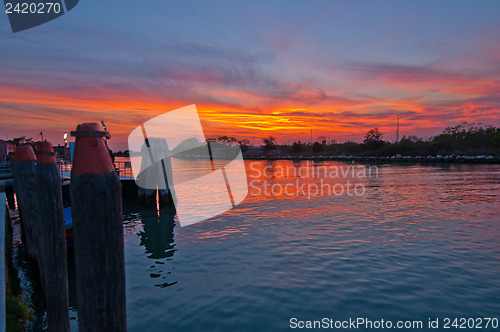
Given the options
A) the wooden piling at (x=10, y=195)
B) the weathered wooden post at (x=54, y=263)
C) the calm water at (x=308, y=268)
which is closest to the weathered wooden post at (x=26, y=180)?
the weathered wooden post at (x=54, y=263)

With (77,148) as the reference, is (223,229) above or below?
below

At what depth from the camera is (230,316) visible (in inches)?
269

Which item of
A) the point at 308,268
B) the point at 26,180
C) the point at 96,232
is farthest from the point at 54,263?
the point at 308,268

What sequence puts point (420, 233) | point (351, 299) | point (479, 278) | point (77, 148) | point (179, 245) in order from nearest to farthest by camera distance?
point (77, 148) → point (351, 299) → point (479, 278) → point (179, 245) → point (420, 233)

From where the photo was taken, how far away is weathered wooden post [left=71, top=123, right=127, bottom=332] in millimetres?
2643

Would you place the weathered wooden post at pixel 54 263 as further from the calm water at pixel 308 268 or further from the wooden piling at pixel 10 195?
the wooden piling at pixel 10 195

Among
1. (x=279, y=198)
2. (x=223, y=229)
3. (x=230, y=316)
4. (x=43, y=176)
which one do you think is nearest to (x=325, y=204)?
(x=279, y=198)

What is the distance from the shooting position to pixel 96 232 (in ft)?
8.80

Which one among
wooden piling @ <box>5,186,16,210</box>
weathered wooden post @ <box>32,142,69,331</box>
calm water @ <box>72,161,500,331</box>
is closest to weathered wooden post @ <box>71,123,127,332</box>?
weathered wooden post @ <box>32,142,69,331</box>

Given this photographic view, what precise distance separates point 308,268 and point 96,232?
7905mm

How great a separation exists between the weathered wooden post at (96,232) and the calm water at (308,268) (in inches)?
166

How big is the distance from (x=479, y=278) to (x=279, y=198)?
1614 cm

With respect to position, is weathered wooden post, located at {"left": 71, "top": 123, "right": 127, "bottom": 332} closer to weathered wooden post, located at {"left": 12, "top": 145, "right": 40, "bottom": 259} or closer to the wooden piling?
weathered wooden post, located at {"left": 12, "top": 145, "right": 40, "bottom": 259}

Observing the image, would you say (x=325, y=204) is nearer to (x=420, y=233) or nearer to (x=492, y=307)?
(x=420, y=233)
